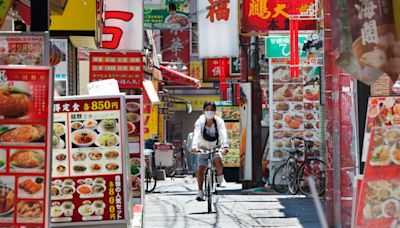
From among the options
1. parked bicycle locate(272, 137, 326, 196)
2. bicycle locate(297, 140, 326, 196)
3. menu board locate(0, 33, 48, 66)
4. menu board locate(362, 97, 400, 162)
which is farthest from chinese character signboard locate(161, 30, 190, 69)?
menu board locate(0, 33, 48, 66)

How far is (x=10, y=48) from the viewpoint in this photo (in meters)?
5.86

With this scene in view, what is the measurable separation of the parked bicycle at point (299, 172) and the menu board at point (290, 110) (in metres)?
0.46

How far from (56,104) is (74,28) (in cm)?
434

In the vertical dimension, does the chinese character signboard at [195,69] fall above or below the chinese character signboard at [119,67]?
above

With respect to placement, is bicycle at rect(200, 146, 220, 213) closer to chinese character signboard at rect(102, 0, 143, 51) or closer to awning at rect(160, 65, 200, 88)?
chinese character signboard at rect(102, 0, 143, 51)

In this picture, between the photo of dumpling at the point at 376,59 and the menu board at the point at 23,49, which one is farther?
the menu board at the point at 23,49

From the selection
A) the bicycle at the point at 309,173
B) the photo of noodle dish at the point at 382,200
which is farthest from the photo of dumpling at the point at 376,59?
the bicycle at the point at 309,173

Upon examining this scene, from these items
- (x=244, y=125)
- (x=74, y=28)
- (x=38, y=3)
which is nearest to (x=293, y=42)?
(x=244, y=125)

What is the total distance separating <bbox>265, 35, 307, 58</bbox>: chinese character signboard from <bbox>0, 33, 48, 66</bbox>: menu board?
12.8 m

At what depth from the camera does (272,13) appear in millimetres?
16641

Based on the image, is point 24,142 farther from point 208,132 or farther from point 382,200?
point 208,132

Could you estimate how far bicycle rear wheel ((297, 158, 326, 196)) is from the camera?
16.5m

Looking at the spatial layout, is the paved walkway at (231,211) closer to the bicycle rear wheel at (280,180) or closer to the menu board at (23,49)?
the bicycle rear wheel at (280,180)

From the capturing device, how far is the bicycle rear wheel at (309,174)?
16547 mm
